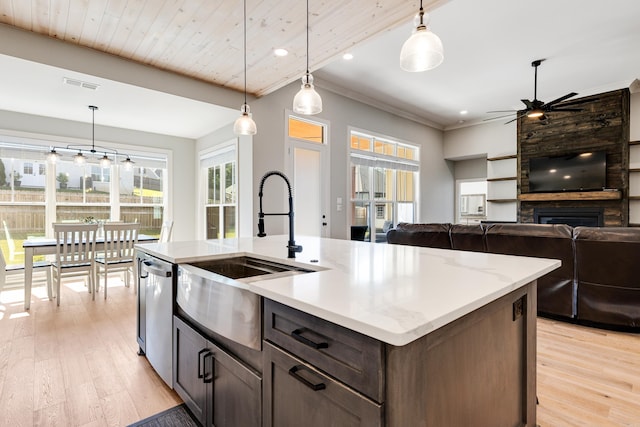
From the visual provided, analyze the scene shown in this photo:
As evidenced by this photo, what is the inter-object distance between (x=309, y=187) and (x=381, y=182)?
193cm

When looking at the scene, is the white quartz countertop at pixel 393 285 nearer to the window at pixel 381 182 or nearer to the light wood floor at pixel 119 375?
the light wood floor at pixel 119 375

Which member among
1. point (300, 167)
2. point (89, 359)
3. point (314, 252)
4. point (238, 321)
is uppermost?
point (300, 167)

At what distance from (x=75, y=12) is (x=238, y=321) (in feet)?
10.2

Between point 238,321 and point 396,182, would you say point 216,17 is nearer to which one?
point 238,321

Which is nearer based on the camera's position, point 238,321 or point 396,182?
point 238,321

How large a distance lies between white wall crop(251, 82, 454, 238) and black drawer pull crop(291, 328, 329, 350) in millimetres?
3639

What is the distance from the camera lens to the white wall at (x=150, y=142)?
4574 mm

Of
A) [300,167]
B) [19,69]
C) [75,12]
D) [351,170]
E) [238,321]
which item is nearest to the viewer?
[238,321]

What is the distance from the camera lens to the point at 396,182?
6.86m

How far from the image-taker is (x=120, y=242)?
13.5 feet

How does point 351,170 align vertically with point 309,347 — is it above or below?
above

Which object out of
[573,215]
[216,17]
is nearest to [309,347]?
[216,17]

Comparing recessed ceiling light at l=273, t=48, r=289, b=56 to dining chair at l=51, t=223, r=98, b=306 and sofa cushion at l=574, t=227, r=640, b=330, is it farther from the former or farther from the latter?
sofa cushion at l=574, t=227, r=640, b=330

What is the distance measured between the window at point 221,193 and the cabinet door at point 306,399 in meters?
4.02
